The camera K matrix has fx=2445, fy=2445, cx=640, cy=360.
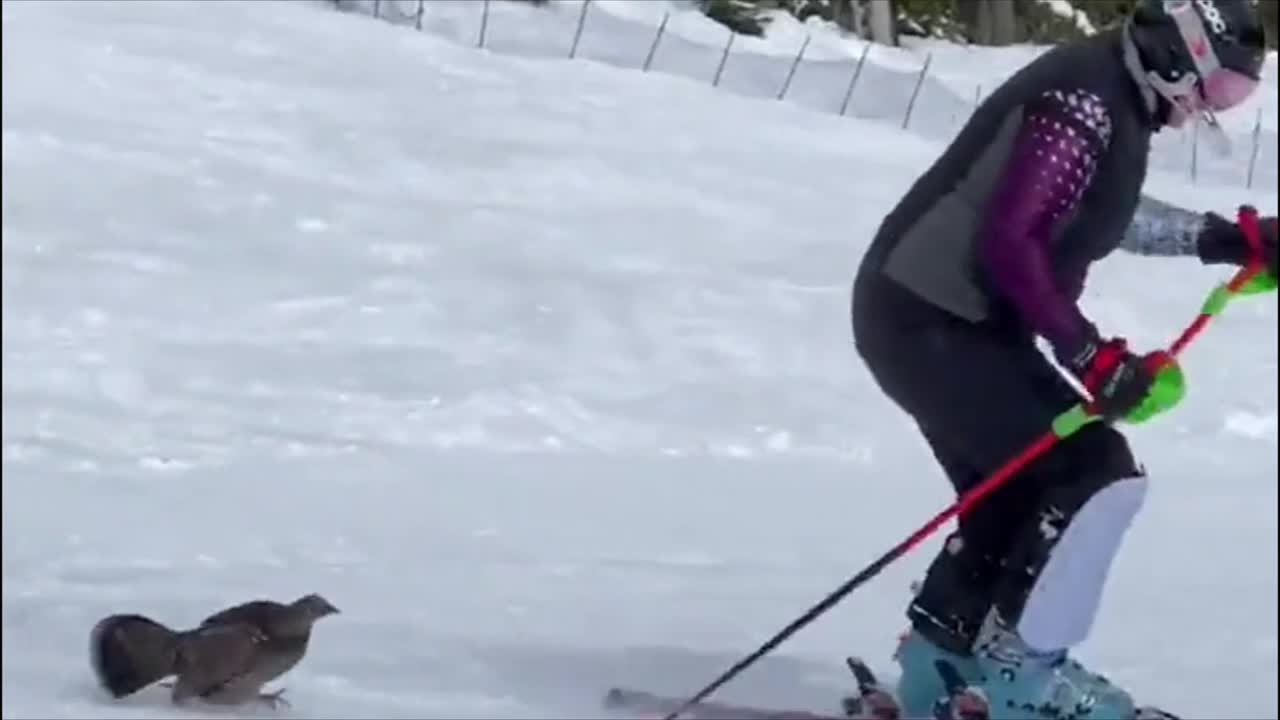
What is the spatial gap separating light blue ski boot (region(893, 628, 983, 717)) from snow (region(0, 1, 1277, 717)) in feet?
1.00

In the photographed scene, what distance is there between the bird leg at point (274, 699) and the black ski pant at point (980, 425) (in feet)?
2.99

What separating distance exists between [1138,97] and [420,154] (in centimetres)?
562

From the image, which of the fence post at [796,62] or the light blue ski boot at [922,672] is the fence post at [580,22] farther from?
the light blue ski boot at [922,672]

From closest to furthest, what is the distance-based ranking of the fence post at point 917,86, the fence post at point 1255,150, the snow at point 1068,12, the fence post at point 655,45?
the snow at point 1068,12
the fence post at point 655,45
the fence post at point 917,86
the fence post at point 1255,150

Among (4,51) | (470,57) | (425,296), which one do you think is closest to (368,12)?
(470,57)

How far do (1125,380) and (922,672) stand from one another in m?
0.62

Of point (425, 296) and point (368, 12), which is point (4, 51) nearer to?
point (425, 296)

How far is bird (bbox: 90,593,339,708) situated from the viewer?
3062mm

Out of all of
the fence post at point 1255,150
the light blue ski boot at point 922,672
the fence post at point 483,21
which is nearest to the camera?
the light blue ski boot at point 922,672

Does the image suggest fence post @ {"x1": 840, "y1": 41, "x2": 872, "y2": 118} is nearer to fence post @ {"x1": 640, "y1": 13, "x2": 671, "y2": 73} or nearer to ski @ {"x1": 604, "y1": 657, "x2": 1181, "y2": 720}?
fence post @ {"x1": 640, "y1": 13, "x2": 671, "y2": 73}

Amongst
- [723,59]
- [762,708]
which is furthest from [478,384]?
[723,59]

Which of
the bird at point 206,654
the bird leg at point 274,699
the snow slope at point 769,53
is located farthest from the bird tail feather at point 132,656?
the snow slope at point 769,53

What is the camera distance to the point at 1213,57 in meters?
3.10

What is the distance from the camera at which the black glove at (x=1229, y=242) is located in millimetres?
3334
